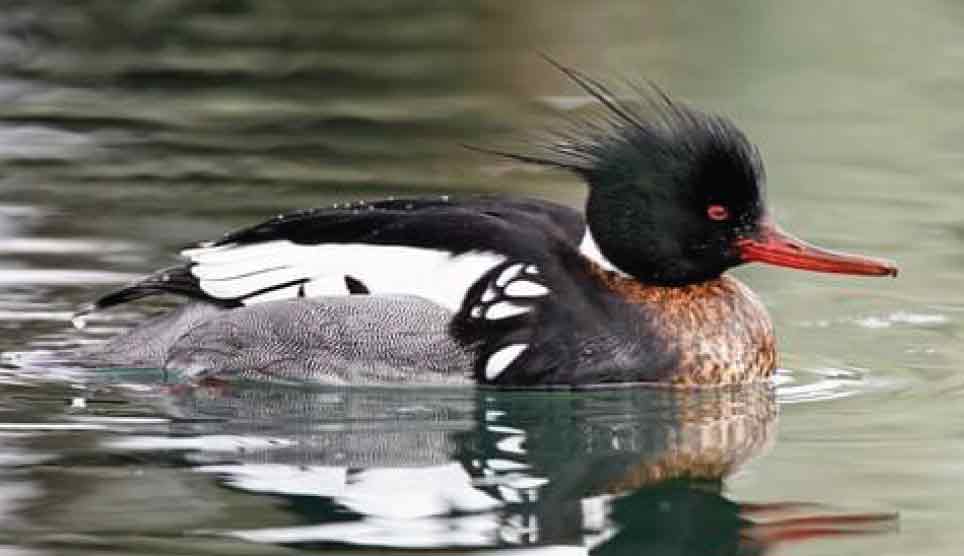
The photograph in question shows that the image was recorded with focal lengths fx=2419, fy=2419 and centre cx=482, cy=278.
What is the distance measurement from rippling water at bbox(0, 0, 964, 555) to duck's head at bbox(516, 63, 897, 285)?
0.49m

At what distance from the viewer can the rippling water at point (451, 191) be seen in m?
6.67

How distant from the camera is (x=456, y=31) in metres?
16.6

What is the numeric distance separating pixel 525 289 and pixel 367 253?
1.84 feet

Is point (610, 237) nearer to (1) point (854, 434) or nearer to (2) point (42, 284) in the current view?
(1) point (854, 434)

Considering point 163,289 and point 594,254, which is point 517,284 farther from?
point 163,289

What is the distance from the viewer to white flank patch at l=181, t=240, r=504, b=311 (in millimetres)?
8297

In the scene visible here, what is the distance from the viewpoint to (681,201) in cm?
840

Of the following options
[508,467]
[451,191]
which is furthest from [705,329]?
[451,191]

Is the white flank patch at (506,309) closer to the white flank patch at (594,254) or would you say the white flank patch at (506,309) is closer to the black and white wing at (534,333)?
the black and white wing at (534,333)

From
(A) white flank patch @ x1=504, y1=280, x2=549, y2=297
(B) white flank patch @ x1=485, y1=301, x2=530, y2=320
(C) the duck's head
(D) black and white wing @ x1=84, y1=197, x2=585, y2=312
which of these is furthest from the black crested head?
(B) white flank patch @ x1=485, y1=301, x2=530, y2=320

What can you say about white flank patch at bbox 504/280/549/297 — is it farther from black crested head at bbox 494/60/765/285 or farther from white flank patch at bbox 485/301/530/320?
black crested head at bbox 494/60/765/285

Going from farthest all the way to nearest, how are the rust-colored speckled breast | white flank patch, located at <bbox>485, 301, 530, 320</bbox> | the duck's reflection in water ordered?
1. the rust-colored speckled breast
2. white flank patch, located at <bbox>485, 301, 530, 320</bbox>
3. the duck's reflection in water

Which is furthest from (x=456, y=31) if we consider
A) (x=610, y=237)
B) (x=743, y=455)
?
(x=743, y=455)

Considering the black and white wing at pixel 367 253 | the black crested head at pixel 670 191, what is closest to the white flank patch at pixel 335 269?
the black and white wing at pixel 367 253
